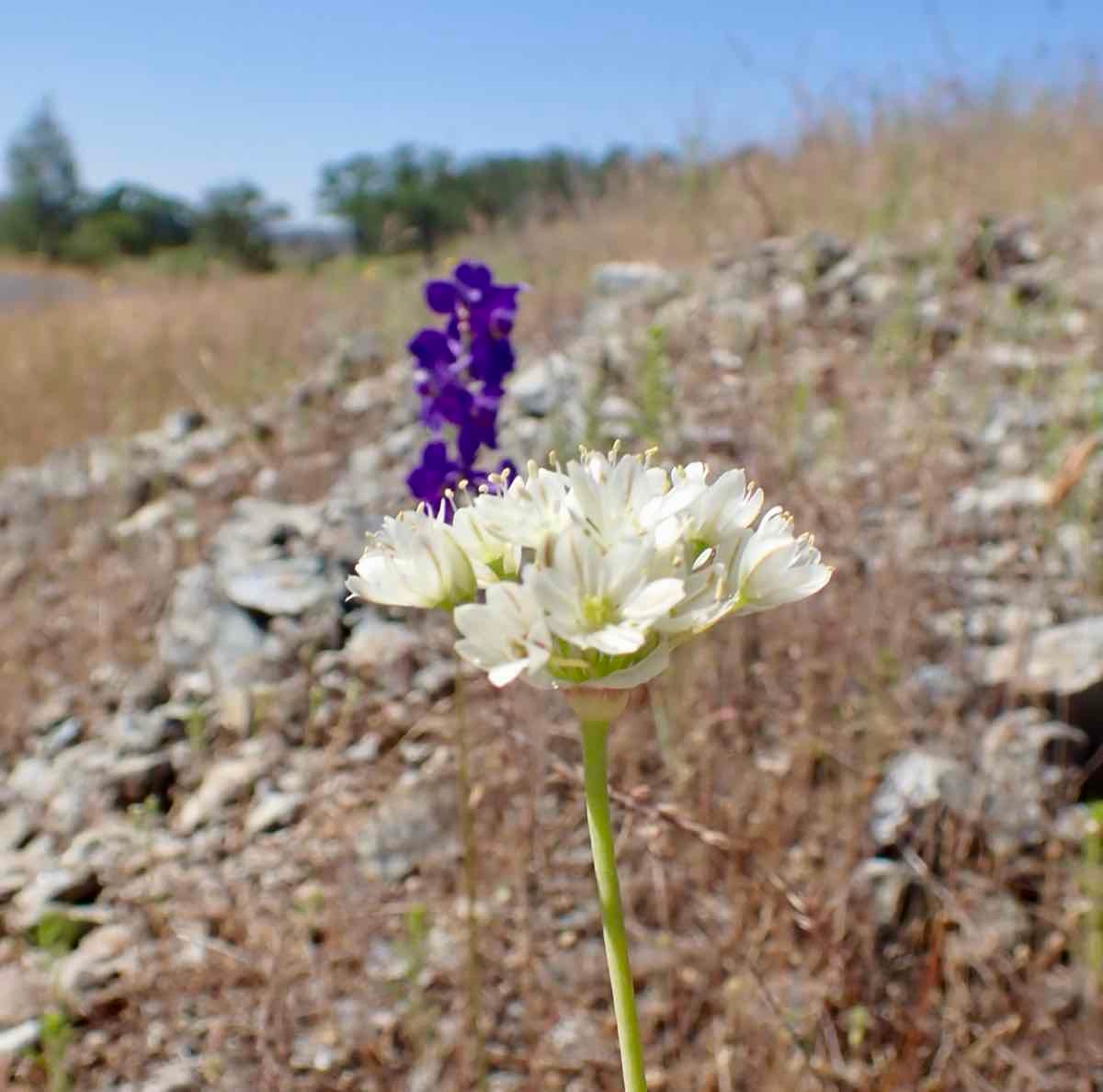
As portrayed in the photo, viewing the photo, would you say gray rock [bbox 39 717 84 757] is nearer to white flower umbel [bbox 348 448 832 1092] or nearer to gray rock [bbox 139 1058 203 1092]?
gray rock [bbox 139 1058 203 1092]

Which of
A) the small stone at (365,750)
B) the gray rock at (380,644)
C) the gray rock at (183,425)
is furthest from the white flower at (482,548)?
the gray rock at (183,425)

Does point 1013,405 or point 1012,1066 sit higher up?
point 1013,405

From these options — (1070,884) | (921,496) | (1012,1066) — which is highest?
(921,496)

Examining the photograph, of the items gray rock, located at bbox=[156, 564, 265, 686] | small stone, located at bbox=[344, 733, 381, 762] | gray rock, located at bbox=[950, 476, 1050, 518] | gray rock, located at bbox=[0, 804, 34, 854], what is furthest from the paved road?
gray rock, located at bbox=[950, 476, 1050, 518]

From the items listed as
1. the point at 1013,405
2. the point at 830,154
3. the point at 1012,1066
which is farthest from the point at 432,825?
the point at 830,154

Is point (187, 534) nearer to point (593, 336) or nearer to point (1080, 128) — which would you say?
point (593, 336)

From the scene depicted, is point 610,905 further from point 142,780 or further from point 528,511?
point 142,780

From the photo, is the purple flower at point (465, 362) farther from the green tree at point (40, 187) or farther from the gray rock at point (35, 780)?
the green tree at point (40, 187)
